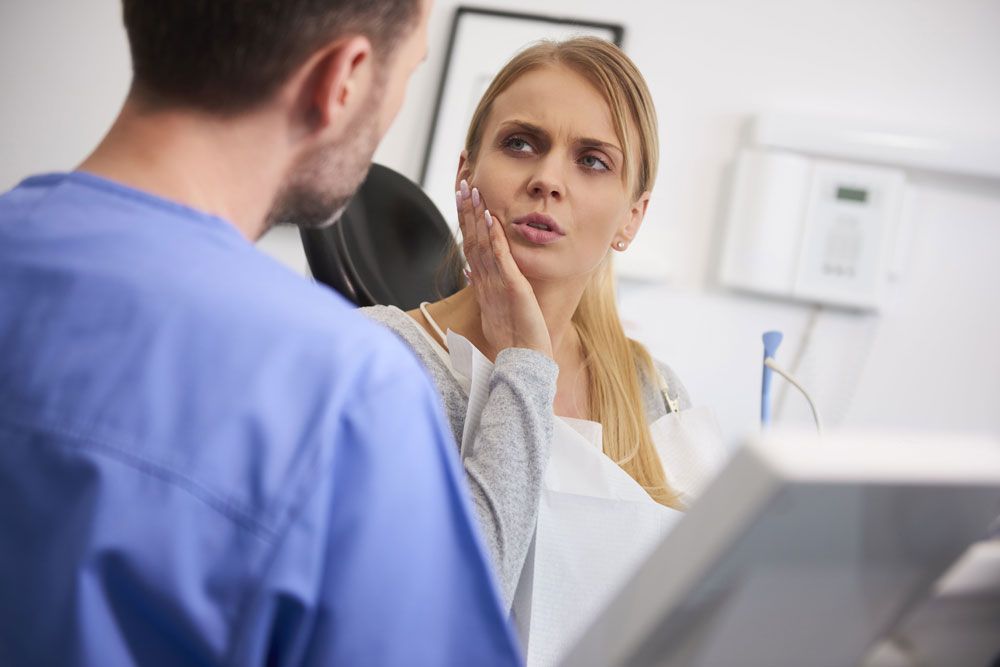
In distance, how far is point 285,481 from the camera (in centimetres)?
51

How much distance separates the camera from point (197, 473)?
509 millimetres

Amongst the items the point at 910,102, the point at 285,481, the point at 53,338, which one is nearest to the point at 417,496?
the point at 285,481

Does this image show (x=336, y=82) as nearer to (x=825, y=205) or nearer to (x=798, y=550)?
(x=798, y=550)

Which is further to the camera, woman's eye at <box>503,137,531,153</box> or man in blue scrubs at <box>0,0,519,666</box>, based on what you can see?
woman's eye at <box>503,137,531,153</box>

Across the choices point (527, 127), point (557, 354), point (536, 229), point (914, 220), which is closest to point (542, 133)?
point (527, 127)

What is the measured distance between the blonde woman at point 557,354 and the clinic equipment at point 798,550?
1.52 feet

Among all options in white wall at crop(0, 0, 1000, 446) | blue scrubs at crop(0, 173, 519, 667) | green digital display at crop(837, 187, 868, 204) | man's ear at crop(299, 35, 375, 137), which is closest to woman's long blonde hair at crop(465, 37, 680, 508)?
man's ear at crop(299, 35, 375, 137)

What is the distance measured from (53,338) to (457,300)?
79cm

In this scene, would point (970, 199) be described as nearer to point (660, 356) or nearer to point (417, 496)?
point (660, 356)

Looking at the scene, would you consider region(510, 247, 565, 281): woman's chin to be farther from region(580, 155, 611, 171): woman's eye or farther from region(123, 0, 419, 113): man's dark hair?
region(123, 0, 419, 113): man's dark hair

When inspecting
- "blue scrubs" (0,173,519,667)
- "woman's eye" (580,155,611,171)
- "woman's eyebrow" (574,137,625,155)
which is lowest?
"blue scrubs" (0,173,519,667)

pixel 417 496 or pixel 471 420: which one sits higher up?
pixel 417 496

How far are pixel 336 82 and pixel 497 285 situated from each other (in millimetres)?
545

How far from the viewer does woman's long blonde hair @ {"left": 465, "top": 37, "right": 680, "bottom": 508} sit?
1.26 meters
